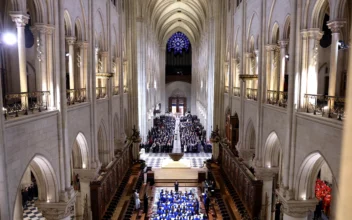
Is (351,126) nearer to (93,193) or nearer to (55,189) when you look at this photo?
(55,189)

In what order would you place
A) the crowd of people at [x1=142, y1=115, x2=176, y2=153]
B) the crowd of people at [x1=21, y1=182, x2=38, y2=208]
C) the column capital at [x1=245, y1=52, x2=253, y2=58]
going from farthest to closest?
the crowd of people at [x1=142, y1=115, x2=176, y2=153] → the crowd of people at [x1=21, y1=182, x2=38, y2=208] → the column capital at [x1=245, y1=52, x2=253, y2=58]

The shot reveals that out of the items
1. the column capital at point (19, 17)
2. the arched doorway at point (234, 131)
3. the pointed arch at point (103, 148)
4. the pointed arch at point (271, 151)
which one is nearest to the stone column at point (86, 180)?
the pointed arch at point (103, 148)

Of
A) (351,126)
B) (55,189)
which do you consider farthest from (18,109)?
(351,126)

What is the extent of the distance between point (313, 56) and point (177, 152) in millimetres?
16816

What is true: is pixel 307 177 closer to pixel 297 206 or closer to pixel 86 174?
pixel 297 206

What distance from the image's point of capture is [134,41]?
23906 mm

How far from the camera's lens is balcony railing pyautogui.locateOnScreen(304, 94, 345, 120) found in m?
7.52

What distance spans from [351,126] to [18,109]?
806 centimetres

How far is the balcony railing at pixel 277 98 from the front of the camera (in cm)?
1111

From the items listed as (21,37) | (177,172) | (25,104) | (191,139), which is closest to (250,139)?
(177,172)

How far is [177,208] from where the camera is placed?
14.5 m

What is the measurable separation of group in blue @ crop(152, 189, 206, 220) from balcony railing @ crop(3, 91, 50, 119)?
748cm

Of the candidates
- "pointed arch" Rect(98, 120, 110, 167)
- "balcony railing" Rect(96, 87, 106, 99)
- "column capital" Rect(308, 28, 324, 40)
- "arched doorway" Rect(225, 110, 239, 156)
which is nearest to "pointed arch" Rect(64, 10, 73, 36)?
"balcony railing" Rect(96, 87, 106, 99)

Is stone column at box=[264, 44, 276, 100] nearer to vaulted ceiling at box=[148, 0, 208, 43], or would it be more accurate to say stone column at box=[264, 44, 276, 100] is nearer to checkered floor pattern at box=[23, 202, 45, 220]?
checkered floor pattern at box=[23, 202, 45, 220]
